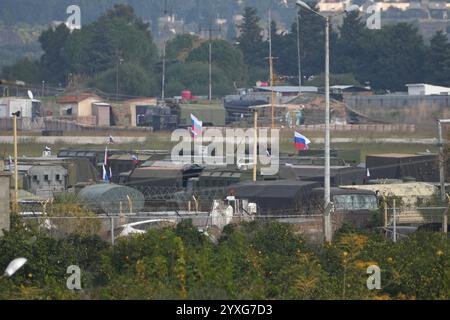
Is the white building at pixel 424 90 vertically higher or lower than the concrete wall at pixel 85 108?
higher

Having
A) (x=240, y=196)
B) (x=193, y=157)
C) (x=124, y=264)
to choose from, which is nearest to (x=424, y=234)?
(x=124, y=264)

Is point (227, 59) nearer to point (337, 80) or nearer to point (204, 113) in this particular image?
point (337, 80)

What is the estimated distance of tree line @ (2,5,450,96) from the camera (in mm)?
108312

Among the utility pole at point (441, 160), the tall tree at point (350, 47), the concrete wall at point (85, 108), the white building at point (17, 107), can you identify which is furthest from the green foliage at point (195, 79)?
the utility pole at point (441, 160)

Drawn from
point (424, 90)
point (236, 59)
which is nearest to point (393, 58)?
point (236, 59)

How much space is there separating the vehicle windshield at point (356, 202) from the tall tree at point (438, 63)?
6449cm

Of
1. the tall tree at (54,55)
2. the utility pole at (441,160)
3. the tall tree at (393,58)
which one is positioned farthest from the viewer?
the tall tree at (54,55)

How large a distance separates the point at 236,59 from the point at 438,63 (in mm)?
24159

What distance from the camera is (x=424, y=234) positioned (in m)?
26.4

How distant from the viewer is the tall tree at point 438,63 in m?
103

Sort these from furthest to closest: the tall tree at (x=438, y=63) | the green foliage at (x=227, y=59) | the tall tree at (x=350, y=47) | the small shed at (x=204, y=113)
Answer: the green foliage at (x=227, y=59), the tall tree at (x=350, y=47), the tall tree at (x=438, y=63), the small shed at (x=204, y=113)

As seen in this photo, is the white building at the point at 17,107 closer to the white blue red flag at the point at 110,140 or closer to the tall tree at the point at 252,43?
the white blue red flag at the point at 110,140

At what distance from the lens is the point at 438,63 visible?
104250 millimetres
